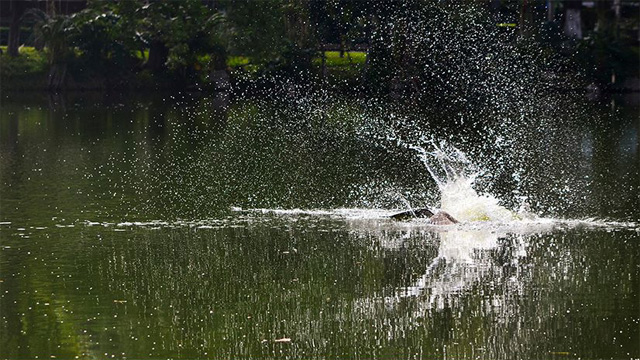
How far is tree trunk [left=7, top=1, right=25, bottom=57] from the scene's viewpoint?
4694cm

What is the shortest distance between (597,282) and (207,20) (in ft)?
116

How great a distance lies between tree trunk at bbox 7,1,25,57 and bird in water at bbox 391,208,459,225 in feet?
110

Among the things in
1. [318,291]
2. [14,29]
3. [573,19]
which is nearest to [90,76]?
[14,29]

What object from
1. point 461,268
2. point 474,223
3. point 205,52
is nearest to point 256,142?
point 474,223

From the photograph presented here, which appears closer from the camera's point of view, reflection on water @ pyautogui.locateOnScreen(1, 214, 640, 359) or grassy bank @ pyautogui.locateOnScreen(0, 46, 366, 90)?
reflection on water @ pyautogui.locateOnScreen(1, 214, 640, 359)

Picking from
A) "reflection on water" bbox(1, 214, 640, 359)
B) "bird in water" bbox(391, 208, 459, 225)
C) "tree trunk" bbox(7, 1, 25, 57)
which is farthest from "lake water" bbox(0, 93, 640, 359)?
"tree trunk" bbox(7, 1, 25, 57)

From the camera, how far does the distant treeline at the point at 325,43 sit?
41312 mm

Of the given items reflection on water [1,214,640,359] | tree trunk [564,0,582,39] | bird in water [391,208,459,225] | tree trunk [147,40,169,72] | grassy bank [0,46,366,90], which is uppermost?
tree trunk [564,0,582,39]

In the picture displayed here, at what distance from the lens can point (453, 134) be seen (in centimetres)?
2777

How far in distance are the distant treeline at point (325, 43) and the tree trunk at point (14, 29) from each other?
5cm

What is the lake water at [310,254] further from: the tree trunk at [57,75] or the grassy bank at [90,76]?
the tree trunk at [57,75]

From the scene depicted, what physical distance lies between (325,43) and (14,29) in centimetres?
1180

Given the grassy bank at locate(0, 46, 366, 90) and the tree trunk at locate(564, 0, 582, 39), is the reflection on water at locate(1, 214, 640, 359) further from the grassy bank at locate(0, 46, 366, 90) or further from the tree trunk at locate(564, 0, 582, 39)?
the grassy bank at locate(0, 46, 366, 90)

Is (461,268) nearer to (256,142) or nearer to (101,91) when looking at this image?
(256,142)
